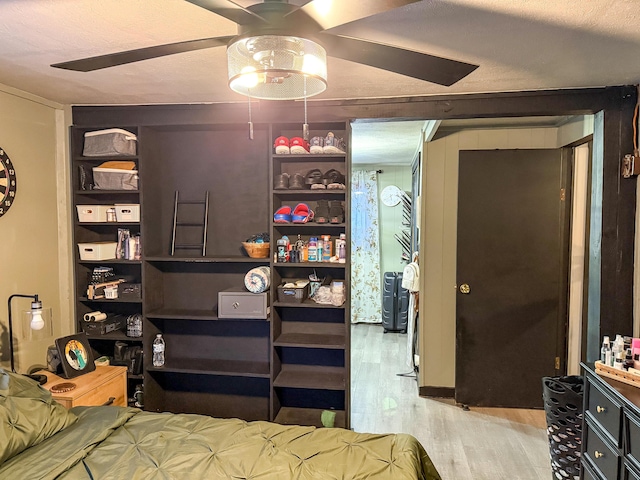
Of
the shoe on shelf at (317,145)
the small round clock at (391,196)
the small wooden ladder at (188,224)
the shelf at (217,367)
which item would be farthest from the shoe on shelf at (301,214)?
the small round clock at (391,196)

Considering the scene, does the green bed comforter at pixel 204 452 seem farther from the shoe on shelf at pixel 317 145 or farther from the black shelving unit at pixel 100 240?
the shoe on shelf at pixel 317 145

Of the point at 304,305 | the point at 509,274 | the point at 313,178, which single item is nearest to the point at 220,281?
the point at 304,305

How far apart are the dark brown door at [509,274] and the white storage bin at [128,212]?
8.04ft

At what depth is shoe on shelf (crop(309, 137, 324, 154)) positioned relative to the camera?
9.36 ft

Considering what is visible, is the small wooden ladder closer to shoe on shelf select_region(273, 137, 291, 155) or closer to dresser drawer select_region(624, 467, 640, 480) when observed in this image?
shoe on shelf select_region(273, 137, 291, 155)

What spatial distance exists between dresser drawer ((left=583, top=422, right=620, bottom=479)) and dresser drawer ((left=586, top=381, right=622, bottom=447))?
0.06m

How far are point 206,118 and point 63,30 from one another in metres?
1.23

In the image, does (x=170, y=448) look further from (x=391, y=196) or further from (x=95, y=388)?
(x=391, y=196)

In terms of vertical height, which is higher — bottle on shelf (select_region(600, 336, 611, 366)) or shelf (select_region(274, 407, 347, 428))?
bottle on shelf (select_region(600, 336, 611, 366))

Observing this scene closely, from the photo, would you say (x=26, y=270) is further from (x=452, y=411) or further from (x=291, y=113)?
(x=452, y=411)

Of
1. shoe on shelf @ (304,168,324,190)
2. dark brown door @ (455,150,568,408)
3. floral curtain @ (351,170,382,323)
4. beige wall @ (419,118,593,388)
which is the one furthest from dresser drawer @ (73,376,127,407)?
floral curtain @ (351,170,382,323)

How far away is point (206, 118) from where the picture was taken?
2984mm

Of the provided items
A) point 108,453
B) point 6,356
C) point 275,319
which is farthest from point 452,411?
point 6,356

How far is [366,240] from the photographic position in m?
6.60
